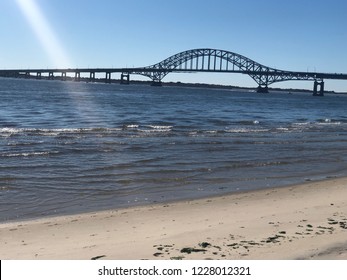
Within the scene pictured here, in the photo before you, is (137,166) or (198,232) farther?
(137,166)

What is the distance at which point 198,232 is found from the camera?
6.75 metres

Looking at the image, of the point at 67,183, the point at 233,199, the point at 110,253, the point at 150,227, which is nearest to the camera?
the point at 110,253

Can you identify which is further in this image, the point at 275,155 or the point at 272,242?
the point at 275,155

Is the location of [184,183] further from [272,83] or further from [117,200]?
[272,83]

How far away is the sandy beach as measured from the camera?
18.5 feet

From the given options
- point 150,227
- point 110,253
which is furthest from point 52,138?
point 110,253

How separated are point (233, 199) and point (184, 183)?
2.12m

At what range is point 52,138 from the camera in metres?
20.2

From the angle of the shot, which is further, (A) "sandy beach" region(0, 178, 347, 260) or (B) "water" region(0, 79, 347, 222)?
(B) "water" region(0, 79, 347, 222)

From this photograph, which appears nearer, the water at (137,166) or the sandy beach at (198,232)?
the sandy beach at (198,232)

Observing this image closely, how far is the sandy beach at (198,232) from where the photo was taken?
5.63 m

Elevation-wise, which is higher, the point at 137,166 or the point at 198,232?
the point at 198,232
